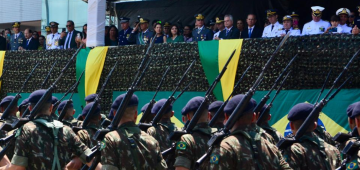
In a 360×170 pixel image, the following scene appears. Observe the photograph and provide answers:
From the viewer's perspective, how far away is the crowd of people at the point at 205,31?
12.7 metres

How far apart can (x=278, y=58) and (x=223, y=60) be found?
1.28 m

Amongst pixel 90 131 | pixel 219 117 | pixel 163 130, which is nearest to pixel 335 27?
pixel 163 130

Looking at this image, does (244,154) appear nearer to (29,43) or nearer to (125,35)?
(125,35)

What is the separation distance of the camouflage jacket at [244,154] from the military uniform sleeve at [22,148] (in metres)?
2.16

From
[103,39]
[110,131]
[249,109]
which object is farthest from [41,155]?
[103,39]

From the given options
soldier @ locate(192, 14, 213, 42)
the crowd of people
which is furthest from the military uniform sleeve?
soldier @ locate(192, 14, 213, 42)

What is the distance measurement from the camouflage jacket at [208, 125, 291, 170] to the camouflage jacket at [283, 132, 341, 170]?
22.7 inches

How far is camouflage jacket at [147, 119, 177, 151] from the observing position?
8.29m

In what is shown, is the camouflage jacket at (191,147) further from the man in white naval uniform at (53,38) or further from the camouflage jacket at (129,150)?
the man in white naval uniform at (53,38)

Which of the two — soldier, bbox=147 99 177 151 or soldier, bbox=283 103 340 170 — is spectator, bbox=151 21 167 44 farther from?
soldier, bbox=283 103 340 170

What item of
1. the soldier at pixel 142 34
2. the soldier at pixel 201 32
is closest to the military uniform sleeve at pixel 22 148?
the soldier at pixel 201 32

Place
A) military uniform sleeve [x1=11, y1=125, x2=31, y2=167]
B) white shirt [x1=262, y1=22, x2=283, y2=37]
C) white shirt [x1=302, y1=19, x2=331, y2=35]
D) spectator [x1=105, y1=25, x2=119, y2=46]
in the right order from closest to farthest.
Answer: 1. military uniform sleeve [x1=11, y1=125, x2=31, y2=167]
2. white shirt [x1=302, y1=19, x2=331, y2=35]
3. white shirt [x1=262, y1=22, x2=283, y2=37]
4. spectator [x1=105, y1=25, x2=119, y2=46]

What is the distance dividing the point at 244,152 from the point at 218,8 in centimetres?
1308

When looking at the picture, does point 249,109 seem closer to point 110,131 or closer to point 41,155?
point 110,131
